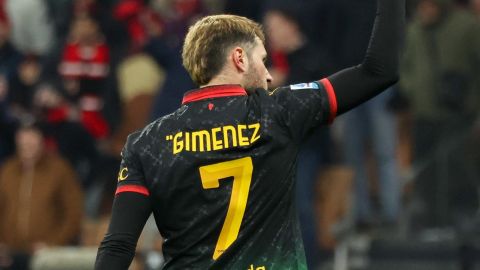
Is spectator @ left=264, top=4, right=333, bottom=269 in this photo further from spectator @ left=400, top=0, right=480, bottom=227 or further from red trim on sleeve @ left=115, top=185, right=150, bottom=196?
red trim on sleeve @ left=115, top=185, right=150, bottom=196

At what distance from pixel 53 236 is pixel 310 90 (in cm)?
758

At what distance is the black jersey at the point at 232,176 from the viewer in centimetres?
462

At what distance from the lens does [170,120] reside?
15.5ft

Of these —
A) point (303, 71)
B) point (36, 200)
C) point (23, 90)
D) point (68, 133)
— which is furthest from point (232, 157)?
point (23, 90)

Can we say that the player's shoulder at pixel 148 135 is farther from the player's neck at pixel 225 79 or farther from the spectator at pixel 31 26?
the spectator at pixel 31 26

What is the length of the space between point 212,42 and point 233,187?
1.69 feet

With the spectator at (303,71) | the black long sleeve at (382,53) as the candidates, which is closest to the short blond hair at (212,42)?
the black long sleeve at (382,53)

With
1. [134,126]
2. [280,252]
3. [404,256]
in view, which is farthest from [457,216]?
[280,252]

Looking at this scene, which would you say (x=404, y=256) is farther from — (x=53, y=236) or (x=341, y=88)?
(x=341, y=88)

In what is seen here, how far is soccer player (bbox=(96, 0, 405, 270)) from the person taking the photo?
4594mm

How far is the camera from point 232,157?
463cm

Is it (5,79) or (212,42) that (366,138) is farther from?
(212,42)

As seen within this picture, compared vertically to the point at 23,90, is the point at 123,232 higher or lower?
lower

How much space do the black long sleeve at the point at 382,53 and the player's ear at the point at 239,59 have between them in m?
0.39
